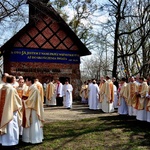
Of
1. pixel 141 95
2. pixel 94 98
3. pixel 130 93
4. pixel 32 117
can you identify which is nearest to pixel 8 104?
pixel 32 117

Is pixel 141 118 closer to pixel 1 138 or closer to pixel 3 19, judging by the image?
pixel 1 138

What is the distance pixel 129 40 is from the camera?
3397 centimetres

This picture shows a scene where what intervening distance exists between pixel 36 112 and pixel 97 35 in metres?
21.1

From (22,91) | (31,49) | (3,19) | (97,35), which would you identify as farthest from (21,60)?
(22,91)

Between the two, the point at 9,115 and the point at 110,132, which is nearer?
the point at 9,115

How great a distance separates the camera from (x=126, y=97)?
1415 centimetres

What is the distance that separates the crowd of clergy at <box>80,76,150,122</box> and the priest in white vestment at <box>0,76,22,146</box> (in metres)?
5.55

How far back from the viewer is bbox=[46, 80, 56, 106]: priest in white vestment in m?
20.9

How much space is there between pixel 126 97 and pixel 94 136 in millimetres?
4963

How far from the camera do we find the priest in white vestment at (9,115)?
789cm

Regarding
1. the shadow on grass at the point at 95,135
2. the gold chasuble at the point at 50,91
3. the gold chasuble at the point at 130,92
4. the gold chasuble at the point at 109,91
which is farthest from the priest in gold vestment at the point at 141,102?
the gold chasuble at the point at 50,91

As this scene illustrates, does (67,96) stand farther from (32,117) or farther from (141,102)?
(32,117)

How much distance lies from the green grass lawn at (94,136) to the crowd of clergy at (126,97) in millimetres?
778

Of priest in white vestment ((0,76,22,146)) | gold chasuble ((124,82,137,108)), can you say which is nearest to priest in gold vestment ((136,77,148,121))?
gold chasuble ((124,82,137,108))
